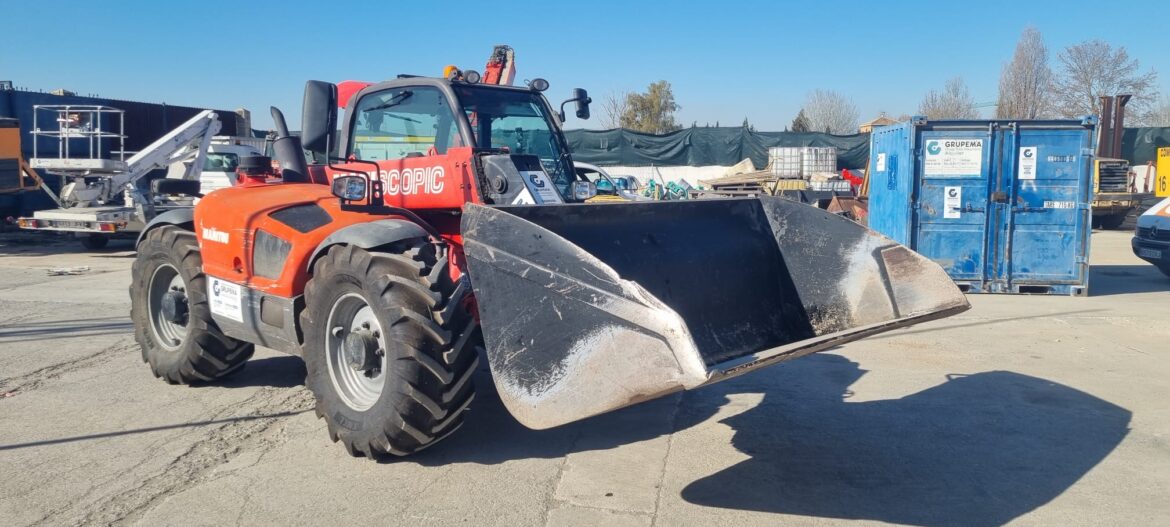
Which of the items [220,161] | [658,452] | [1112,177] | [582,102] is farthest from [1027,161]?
[220,161]

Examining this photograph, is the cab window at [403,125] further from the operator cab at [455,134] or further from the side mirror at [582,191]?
the side mirror at [582,191]

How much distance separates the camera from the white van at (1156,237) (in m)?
12.1

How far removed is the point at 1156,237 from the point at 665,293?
11.0 metres

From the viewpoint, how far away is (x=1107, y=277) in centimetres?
1313

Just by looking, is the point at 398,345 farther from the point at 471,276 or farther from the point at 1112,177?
the point at 1112,177

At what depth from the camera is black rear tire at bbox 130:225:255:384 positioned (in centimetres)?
579

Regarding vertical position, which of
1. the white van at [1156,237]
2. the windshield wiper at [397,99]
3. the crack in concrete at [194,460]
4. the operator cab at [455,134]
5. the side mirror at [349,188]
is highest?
the windshield wiper at [397,99]

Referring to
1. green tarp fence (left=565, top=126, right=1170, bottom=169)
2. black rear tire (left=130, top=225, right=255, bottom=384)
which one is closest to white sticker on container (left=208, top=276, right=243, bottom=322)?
black rear tire (left=130, top=225, right=255, bottom=384)

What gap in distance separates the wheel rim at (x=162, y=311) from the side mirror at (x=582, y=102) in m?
3.34

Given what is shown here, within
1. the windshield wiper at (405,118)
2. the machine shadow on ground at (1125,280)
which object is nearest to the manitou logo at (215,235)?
the windshield wiper at (405,118)

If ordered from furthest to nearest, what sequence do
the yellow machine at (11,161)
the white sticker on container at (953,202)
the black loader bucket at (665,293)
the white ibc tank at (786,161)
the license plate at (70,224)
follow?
the white ibc tank at (786,161), the yellow machine at (11,161), the license plate at (70,224), the white sticker on container at (953,202), the black loader bucket at (665,293)

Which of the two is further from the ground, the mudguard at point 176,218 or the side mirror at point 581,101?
the side mirror at point 581,101

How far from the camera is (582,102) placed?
664 centimetres

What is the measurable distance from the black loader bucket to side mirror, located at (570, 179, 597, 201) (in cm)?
77
